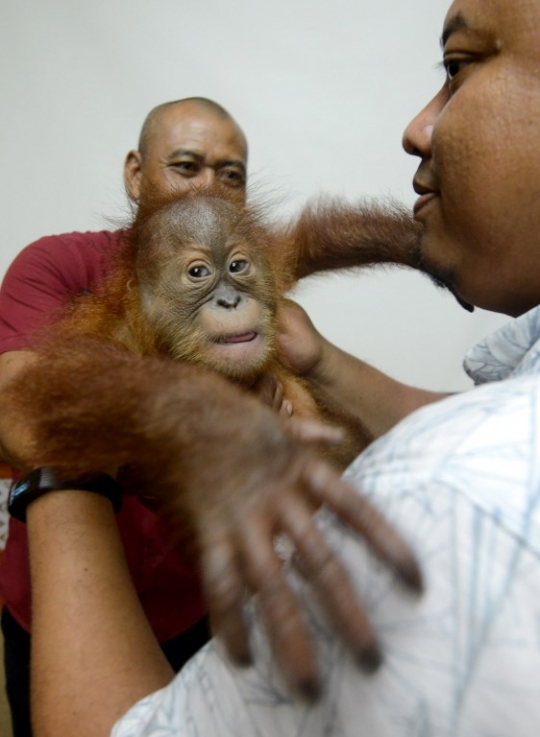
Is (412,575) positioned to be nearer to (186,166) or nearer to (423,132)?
(423,132)

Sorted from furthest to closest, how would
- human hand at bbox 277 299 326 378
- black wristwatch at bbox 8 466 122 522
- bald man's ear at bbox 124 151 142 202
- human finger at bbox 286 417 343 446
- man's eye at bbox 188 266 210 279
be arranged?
bald man's ear at bbox 124 151 142 202, human hand at bbox 277 299 326 378, man's eye at bbox 188 266 210 279, black wristwatch at bbox 8 466 122 522, human finger at bbox 286 417 343 446

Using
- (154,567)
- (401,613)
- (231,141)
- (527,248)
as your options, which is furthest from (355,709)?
(231,141)

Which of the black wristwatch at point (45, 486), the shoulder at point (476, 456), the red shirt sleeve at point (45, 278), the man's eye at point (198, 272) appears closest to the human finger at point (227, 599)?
the shoulder at point (476, 456)

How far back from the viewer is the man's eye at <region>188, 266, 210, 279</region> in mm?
1175

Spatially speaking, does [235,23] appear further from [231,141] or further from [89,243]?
[89,243]

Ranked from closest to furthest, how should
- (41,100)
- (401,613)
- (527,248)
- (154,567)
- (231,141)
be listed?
(401,613) < (527,248) < (154,567) < (231,141) < (41,100)

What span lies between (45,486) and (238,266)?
2.11 ft

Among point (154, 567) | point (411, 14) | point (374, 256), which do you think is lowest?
point (154, 567)

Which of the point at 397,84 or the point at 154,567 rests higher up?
the point at 397,84

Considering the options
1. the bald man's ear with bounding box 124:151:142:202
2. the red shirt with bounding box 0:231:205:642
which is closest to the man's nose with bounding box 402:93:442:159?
the red shirt with bounding box 0:231:205:642

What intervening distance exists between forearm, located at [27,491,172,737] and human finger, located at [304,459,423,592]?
316mm

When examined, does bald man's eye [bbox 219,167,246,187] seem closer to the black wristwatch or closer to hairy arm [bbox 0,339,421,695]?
hairy arm [bbox 0,339,421,695]

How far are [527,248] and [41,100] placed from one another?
199 cm

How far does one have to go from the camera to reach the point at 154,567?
3.56ft
